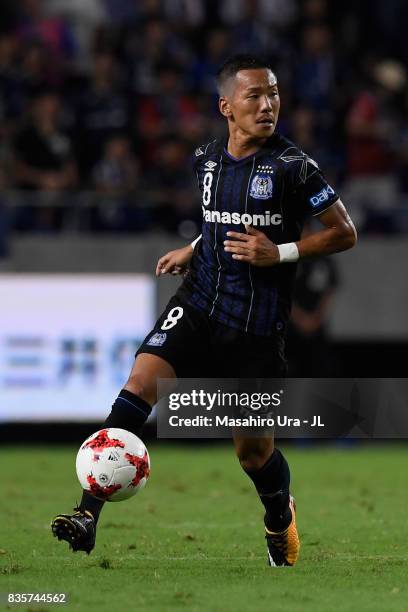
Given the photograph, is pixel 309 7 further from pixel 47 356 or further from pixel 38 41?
pixel 47 356

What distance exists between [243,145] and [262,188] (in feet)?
0.94

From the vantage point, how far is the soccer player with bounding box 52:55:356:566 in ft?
21.6

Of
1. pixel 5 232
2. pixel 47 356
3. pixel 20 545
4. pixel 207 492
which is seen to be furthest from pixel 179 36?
pixel 20 545

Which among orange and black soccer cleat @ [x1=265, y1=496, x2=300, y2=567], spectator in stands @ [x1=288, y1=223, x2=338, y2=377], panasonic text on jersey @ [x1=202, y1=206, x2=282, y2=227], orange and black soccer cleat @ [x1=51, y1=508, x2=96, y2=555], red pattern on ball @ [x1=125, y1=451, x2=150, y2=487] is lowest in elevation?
spectator in stands @ [x1=288, y1=223, x2=338, y2=377]

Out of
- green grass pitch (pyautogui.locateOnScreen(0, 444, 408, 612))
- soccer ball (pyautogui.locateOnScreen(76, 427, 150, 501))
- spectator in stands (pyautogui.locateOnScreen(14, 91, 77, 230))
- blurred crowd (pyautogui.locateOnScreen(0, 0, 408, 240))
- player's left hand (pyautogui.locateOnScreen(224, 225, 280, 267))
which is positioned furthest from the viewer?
blurred crowd (pyautogui.locateOnScreen(0, 0, 408, 240))

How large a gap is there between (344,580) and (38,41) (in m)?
10.7

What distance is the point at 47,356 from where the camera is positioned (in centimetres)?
1374

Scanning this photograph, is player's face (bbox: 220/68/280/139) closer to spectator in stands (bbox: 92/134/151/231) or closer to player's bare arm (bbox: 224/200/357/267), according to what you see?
player's bare arm (bbox: 224/200/357/267)

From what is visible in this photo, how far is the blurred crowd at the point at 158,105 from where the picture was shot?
14367mm

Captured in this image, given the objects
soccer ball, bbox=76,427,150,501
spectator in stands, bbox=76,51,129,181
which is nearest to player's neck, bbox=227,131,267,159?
soccer ball, bbox=76,427,150,501

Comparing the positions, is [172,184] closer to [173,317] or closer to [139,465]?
[173,317]

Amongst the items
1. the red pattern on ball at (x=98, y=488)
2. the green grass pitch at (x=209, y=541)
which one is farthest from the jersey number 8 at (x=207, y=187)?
the green grass pitch at (x=209, y=541)

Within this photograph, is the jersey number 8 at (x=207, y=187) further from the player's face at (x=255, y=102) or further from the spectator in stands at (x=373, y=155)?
the spectator in stands at (x=373, y=155)

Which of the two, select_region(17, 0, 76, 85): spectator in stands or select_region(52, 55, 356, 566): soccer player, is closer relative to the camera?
select_region(52, 55, 356, 566): soccer player
